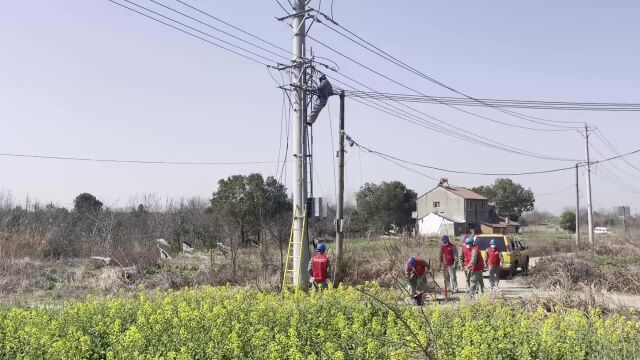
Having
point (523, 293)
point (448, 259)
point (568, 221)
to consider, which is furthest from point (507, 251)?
point (568, 221)

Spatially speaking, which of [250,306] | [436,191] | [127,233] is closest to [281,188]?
[127,233]

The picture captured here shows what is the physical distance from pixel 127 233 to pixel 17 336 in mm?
24945

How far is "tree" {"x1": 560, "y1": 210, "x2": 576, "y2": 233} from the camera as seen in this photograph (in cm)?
7688

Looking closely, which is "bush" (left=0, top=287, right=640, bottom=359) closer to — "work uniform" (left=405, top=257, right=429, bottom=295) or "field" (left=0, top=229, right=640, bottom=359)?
"field" (left=0, top=229, right=640, bottom=359)

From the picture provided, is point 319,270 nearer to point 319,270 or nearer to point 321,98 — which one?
point 319,270

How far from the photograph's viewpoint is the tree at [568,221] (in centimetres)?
7688

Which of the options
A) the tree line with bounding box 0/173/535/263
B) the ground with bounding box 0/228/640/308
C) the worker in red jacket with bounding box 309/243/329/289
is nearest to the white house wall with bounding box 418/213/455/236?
the tree line with bounding box 0/173/535/263

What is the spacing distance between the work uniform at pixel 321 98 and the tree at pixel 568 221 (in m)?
68.0

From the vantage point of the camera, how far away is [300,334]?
7.86m

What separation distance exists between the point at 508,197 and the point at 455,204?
13398 millimetres

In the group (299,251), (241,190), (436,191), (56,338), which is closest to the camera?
(56,338)

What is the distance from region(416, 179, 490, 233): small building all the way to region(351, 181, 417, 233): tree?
549 cm

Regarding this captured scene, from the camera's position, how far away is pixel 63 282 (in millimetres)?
20281

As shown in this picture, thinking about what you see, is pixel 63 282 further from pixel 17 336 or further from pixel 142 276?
pixel 17 336
